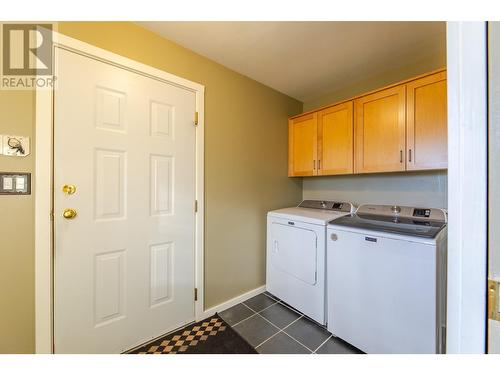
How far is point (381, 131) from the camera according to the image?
1759mm

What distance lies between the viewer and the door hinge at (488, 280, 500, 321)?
39 centimetres

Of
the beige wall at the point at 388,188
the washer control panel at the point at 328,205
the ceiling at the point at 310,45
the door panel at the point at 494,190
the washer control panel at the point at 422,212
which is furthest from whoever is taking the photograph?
the washer control panel at the point at 328,205

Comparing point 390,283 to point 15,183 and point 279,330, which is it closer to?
point 279,330

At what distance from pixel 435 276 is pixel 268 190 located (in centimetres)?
152

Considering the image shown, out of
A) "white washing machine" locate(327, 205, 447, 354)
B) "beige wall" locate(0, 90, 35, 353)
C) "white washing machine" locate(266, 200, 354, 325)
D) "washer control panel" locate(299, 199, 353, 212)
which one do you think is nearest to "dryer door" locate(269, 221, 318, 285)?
"white washing machine" locate(266, 200, 354, 325)

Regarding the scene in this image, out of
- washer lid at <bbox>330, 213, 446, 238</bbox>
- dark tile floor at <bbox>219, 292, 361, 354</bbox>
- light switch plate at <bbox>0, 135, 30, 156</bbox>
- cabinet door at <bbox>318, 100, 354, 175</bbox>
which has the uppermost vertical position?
cabinet door at <bbox>318, 100, 354, 175</bbox>

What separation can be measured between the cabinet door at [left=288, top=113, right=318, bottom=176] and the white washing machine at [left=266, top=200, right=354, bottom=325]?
525mm

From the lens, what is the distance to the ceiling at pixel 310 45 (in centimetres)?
138

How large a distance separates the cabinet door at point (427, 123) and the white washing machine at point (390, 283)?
1.41ft

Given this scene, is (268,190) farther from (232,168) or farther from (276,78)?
(276,78)

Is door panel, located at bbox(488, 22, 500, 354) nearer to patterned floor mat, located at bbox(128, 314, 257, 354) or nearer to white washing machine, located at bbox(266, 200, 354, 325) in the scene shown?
white washing machine, located at bbox(266, 200, 354, 325)

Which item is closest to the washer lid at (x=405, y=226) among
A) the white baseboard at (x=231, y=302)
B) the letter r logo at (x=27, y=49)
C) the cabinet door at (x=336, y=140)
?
the cabinet door at (x=336, y=140)

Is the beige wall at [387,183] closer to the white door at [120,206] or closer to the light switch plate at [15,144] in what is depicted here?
the white door at [120,206]

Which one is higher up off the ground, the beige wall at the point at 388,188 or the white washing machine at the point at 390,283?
the beige wall at the point at 388,188
